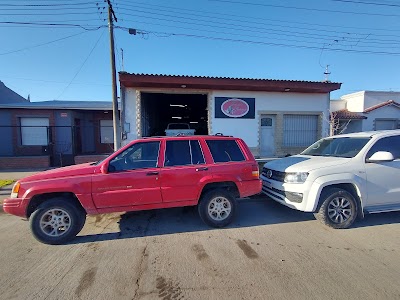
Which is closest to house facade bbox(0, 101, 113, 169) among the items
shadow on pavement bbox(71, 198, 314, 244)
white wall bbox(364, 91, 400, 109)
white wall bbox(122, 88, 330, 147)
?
white wall bbox(122, 88, 330, 147)

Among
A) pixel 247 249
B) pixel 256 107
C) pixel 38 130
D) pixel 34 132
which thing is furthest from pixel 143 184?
pixel 34 132

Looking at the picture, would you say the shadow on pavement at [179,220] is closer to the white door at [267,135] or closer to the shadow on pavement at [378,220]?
the shadow on pavement at [378,220]

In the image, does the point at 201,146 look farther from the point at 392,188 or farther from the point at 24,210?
the point at 392,188

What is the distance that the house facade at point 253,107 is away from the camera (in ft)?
34.6

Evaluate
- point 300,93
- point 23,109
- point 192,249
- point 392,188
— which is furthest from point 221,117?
point 23,109

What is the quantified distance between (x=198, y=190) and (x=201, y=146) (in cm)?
90

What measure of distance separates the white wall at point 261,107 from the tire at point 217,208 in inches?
286

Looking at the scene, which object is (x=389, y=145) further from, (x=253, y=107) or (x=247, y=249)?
(x=253, y=107)

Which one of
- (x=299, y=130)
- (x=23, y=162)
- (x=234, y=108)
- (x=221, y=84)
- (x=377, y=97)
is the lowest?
(x=23, y=162)

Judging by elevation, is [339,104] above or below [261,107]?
above

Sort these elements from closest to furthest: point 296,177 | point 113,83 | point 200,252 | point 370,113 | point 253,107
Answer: point 200,252
point 296,177
point 113,83
point 253,107
point 370,113

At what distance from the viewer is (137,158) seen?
4336 millimetres

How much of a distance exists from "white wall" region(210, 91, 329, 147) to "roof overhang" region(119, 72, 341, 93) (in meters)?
A: 0.31

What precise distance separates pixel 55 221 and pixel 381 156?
20.2ft
